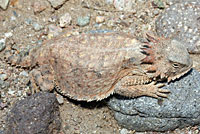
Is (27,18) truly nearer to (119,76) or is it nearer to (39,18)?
(39,18)

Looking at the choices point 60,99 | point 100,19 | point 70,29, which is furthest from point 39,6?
point 60,99

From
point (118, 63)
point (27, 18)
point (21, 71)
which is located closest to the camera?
point (118, 63)

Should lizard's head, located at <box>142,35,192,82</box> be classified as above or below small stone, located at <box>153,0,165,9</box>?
below

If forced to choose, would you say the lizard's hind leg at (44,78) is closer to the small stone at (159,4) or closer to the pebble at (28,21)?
the pebble at (28,21)

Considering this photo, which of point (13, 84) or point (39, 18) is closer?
point (13, 84)

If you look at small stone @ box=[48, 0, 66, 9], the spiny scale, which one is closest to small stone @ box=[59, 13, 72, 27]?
small stone @ box=[48, 0, 66, 9]

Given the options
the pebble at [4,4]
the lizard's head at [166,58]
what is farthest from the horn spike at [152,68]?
the pebble at [4,4]

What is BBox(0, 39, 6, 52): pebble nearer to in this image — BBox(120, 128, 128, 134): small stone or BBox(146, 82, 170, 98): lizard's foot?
BBox(120, 128, 128, 134): small stone

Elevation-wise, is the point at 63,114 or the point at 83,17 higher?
the point at 83,17

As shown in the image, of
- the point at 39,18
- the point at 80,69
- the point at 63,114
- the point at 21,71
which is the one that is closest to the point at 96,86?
the point at 80,69
